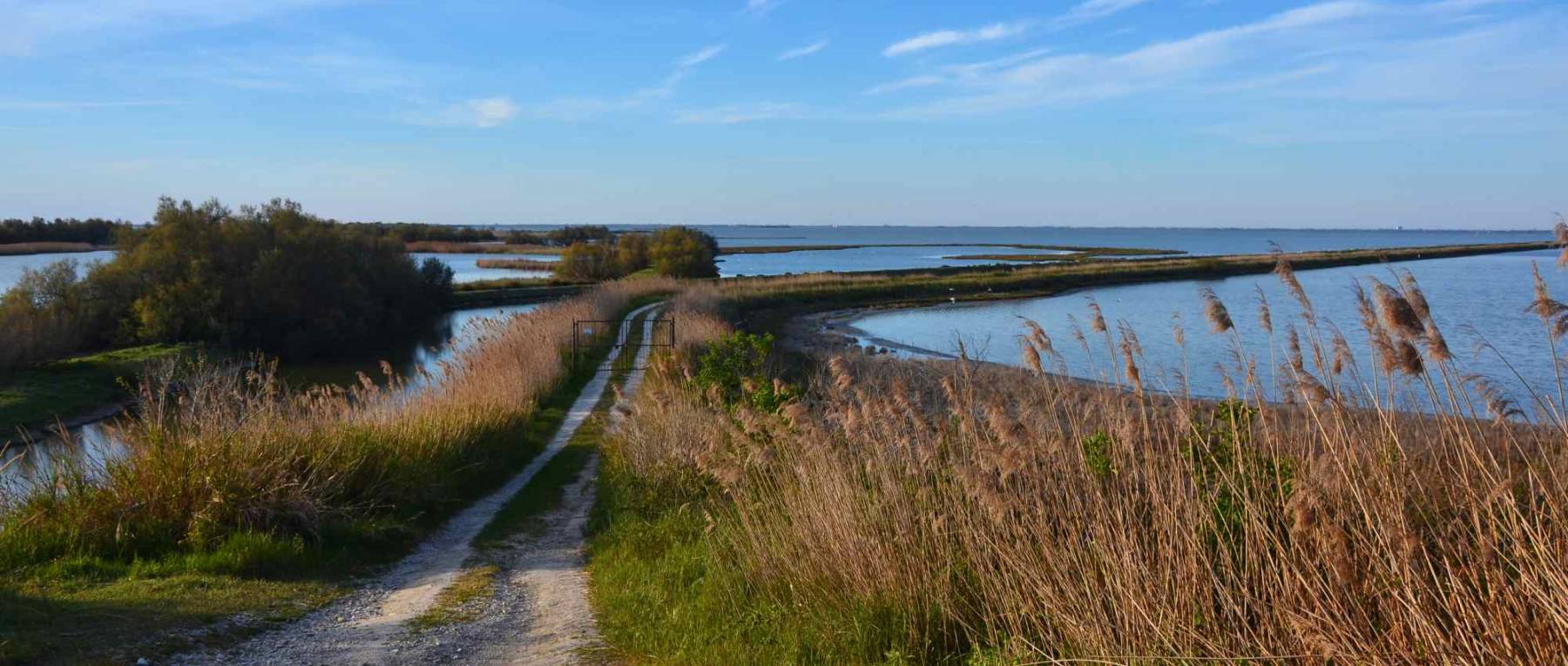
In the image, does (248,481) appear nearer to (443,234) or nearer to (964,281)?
(964,281)

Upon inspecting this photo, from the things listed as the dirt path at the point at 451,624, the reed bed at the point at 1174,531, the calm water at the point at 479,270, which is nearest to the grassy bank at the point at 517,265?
the calm water at the point at 479,270

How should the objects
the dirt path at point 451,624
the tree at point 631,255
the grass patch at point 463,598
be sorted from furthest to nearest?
the tree at point 631,255
the grass patch at point 463,598
the dirt path at point 451,624

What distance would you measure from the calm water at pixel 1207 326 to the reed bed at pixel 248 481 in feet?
22.4

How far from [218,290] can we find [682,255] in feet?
123

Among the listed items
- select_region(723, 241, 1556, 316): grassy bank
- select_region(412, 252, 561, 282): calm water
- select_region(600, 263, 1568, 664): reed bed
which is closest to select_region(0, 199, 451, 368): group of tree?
select_region(412, 252, 561, 282): calm water

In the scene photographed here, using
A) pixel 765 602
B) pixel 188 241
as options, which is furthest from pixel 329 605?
pixel 188 241

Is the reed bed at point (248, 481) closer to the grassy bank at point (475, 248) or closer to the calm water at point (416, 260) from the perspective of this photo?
the calm water at point (416, 260)

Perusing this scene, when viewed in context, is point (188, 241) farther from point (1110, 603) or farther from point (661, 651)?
point (1110, 603)

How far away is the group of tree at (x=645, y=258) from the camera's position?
78625mm

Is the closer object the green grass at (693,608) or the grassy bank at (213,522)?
the green grass at (693,608)

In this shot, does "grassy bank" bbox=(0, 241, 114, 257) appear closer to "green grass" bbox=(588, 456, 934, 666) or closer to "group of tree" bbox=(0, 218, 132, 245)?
"group of tree" bbox=(0, 218, 132, 245)

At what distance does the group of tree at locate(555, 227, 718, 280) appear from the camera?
78.6m

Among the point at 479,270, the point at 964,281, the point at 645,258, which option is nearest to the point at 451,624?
the point at 964,281

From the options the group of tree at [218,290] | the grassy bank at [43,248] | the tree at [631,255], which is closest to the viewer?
the group of tree at [218,290]
